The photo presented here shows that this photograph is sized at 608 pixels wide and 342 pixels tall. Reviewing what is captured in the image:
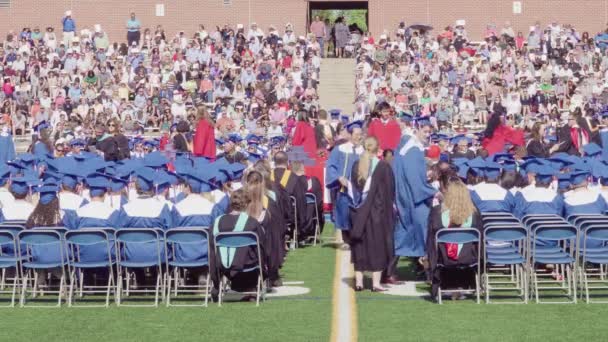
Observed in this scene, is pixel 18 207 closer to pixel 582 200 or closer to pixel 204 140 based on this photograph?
pixel 582 200

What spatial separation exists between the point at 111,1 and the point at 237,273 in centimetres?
3324

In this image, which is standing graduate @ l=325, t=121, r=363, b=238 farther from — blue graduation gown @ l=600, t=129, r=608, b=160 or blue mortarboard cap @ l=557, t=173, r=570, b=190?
blue graduation gown @ l=600, t=129, r=608, b=160

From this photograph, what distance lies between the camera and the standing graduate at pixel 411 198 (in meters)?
14.5

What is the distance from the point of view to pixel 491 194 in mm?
14523

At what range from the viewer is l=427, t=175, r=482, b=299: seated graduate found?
1267cm

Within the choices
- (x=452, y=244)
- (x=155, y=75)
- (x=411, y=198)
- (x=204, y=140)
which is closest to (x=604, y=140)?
(x=204, y=140)

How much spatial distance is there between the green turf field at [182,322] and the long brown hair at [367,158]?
4.13 feet

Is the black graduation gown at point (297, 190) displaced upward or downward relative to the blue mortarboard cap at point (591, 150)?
downward

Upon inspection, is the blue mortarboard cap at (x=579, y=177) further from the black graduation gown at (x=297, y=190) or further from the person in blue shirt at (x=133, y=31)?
the person in blue shirt at (x=133, y=31)

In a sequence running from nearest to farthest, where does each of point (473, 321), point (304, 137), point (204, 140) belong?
point (473, 321) → point (204, 140) → point (304, 137)

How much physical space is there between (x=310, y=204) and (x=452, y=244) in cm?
533

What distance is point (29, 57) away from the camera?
132 ft

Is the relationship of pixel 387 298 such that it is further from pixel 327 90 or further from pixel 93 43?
pixel 93 43

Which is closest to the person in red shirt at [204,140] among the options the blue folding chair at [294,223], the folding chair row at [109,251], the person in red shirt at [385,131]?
the person in red shirt at [385,131]
